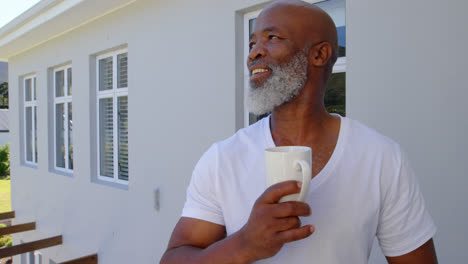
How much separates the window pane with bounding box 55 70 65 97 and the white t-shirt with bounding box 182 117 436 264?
23.3ft

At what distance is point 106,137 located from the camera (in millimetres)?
6082

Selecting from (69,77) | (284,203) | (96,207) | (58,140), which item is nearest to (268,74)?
(284,203)

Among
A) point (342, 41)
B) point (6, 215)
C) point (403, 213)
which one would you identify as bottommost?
point (6, 215)

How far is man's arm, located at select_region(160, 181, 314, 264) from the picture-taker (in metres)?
0.82

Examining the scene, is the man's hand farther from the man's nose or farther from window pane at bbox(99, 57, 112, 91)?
window pane at bbox(99, 57, 112, 91)

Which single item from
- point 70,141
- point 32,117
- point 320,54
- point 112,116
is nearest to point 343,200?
point 320,54

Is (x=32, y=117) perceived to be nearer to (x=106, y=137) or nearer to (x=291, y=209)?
(x=106, y=137)

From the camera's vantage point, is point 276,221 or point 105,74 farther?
point 105,74

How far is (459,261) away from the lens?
2199 mm

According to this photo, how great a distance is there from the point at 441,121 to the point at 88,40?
17.8 feet

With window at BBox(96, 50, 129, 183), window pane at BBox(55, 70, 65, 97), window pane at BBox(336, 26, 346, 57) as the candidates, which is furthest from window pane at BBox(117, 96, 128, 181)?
window pane at BBox(336, 26, 346, 57)

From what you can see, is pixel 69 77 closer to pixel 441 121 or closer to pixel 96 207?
pixel 96 207

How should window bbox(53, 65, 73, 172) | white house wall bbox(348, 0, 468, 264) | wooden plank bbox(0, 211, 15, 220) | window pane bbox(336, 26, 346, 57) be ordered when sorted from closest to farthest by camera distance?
1. white house wall bbox(348, 0, 468, 264)
2. window pane bbox(336, 26, 346, 57)
3. window bbox(53, 65, 73, 172)
4. wooden plank bbox(0, 211, 15, 220)

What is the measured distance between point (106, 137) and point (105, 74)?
1.04m
